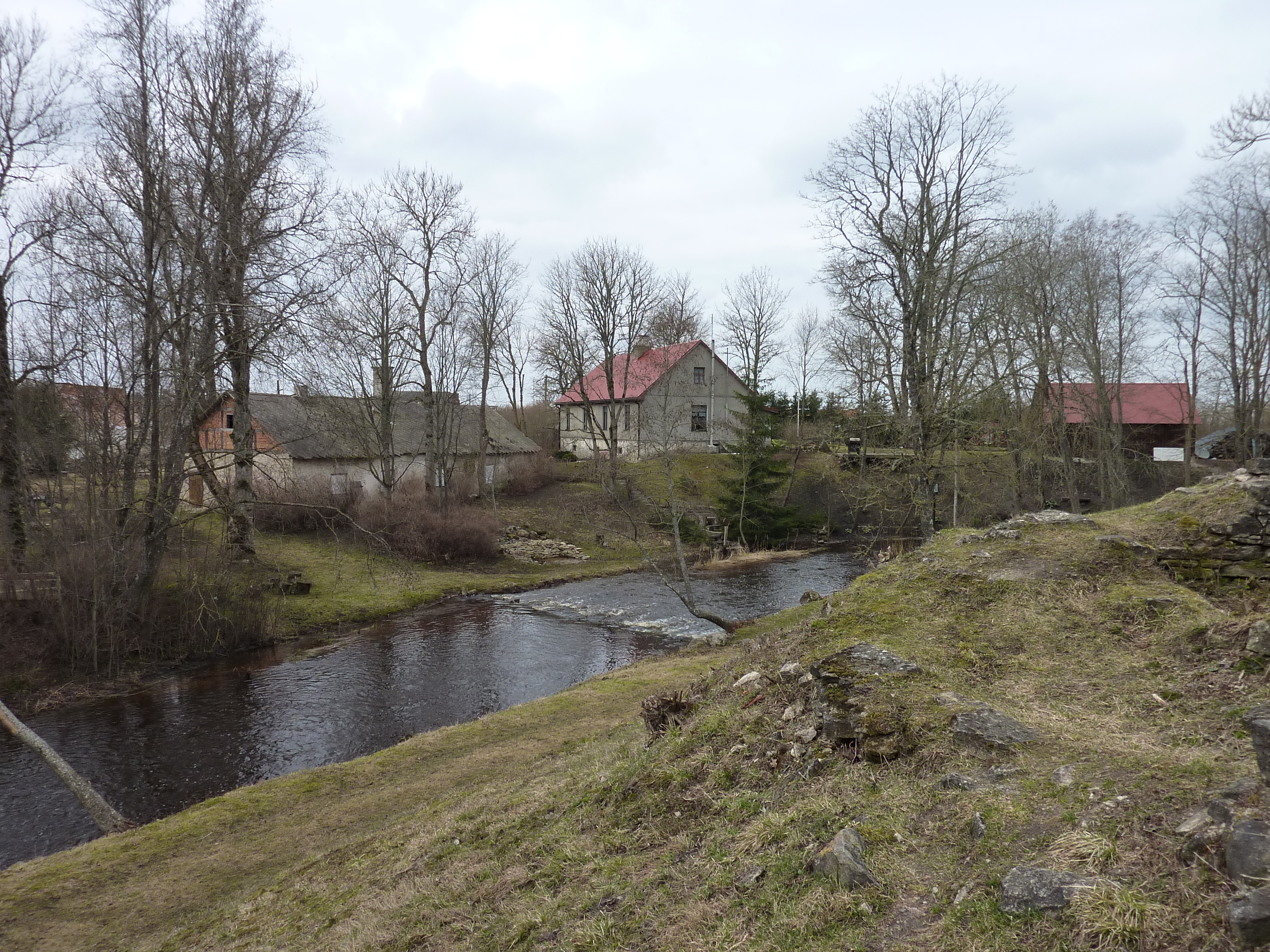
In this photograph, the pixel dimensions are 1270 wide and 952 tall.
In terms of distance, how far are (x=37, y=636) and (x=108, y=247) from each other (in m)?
8.57

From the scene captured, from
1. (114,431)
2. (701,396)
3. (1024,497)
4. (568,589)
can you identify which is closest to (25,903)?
(114,431)

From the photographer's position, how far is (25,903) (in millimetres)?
7605

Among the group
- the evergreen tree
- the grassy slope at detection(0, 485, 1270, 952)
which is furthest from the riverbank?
the grassy slope at detection(0, 485, 1270, 952)

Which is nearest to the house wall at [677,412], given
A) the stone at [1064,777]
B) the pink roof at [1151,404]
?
the pink roof at [1151,404]

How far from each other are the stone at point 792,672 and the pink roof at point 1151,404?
31.5 meters

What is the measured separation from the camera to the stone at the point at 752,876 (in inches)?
163

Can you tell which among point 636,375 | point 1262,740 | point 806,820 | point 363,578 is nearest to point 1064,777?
point 1262,740

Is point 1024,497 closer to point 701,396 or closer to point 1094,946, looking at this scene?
point 701,396

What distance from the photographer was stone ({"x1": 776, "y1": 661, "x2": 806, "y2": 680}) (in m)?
6.51

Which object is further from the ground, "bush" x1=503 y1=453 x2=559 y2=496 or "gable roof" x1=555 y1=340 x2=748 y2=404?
"gable roof" x1=555 y1=340 x2=748 y2=404

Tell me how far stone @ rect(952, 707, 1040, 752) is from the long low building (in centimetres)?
2584

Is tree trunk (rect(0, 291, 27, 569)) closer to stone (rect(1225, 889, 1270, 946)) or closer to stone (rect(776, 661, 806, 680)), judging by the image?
stone (rect(776, 661, 806, 680))

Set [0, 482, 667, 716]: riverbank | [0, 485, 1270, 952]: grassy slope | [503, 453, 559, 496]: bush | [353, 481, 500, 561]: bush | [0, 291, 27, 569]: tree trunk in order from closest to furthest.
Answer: [0, 485, 1270, 952]: grassy slope
[0, 482, 667, 716]: riverbank
[0, 291, 27, 569]: tree trunk
[353, 481, 500, 561]: bush
[503, 453, 559, 496]: bush

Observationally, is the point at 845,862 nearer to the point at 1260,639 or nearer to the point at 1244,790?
the point at 1244,790
